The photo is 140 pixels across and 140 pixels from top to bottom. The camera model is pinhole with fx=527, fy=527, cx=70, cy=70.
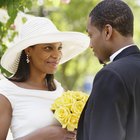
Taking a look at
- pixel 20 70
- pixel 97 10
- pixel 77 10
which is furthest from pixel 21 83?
pixel 77 10

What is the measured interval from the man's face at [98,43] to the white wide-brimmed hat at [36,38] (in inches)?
44.4

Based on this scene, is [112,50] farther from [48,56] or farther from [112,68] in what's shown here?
[48,56]

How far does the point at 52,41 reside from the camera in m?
4.48

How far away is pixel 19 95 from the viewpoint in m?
4.39

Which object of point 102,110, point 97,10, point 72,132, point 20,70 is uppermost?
point 97,10

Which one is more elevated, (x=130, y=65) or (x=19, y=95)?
(x=130, y=65)

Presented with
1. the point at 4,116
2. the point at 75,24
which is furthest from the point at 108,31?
the point at 75,24

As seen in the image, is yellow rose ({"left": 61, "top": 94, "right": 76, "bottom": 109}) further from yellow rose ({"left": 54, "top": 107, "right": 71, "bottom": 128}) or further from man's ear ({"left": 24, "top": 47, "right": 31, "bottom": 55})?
man's ear ({"left": 24, "top": 47, "right": 31, "bottom": 55})

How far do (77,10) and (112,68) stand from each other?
18.7m

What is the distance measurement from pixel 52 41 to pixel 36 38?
0.14m

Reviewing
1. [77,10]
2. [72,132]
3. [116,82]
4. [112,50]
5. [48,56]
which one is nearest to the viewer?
[116,82]

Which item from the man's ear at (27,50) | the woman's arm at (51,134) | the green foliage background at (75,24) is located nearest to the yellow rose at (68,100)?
the woman's arm at (51,134)

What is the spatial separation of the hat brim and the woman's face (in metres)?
0.07

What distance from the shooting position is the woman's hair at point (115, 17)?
3279 mm
